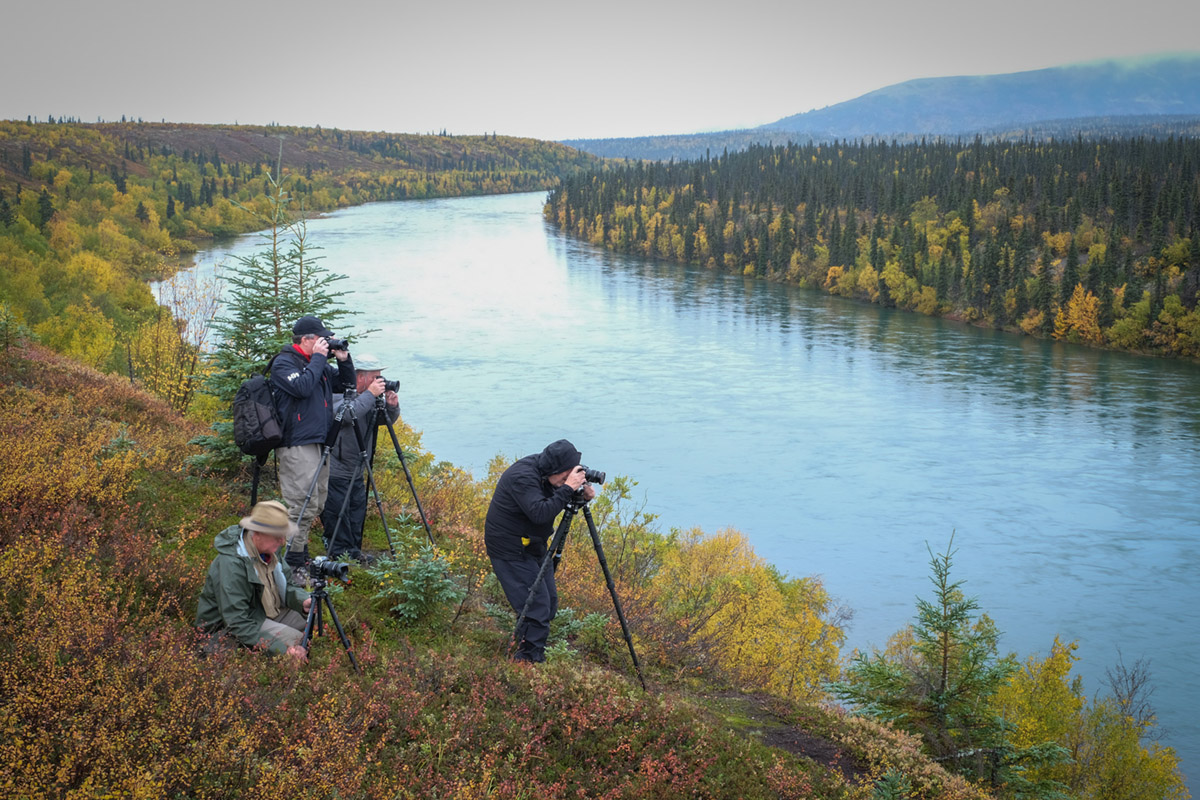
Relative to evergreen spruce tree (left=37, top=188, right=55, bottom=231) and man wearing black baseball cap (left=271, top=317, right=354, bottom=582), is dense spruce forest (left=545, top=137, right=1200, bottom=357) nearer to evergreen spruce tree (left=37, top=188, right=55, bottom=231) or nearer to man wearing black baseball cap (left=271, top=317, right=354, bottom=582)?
evergreen spruce tree (left=37, top=188, right=55, bottom=231)

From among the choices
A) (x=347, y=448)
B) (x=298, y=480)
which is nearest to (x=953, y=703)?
(x=347, y=448)

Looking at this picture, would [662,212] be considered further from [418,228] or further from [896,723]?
[896,723]

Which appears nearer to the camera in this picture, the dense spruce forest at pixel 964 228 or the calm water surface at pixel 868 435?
the calm water surface at pixel 868 435

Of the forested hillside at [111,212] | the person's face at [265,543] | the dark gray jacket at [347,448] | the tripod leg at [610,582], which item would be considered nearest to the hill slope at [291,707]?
the tripod leg at [610,582]

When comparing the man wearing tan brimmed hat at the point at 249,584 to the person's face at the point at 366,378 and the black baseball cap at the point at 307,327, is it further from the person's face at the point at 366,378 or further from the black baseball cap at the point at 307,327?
the person's face at the point at 366,378

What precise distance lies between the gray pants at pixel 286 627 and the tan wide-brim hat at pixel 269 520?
0.82 meters

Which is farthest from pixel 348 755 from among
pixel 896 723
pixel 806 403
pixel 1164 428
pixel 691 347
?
pixel 691 347

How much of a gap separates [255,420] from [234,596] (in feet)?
7.40

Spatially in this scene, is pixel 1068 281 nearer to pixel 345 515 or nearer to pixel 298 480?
pixel 345 515

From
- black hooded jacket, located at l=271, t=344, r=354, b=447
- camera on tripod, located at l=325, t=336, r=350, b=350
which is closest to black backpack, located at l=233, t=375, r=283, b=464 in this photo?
black hooded jacket, located at l=271, t=344, r=354, b=447

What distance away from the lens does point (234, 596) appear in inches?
234

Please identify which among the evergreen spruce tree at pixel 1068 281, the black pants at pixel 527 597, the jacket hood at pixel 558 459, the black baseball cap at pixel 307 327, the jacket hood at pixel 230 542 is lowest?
the black pants at pixel 527 597

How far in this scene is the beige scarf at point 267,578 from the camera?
5912 millimetres

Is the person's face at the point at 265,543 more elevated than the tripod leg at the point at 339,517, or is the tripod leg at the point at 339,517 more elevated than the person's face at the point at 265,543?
the person's face at the point at 265,543
